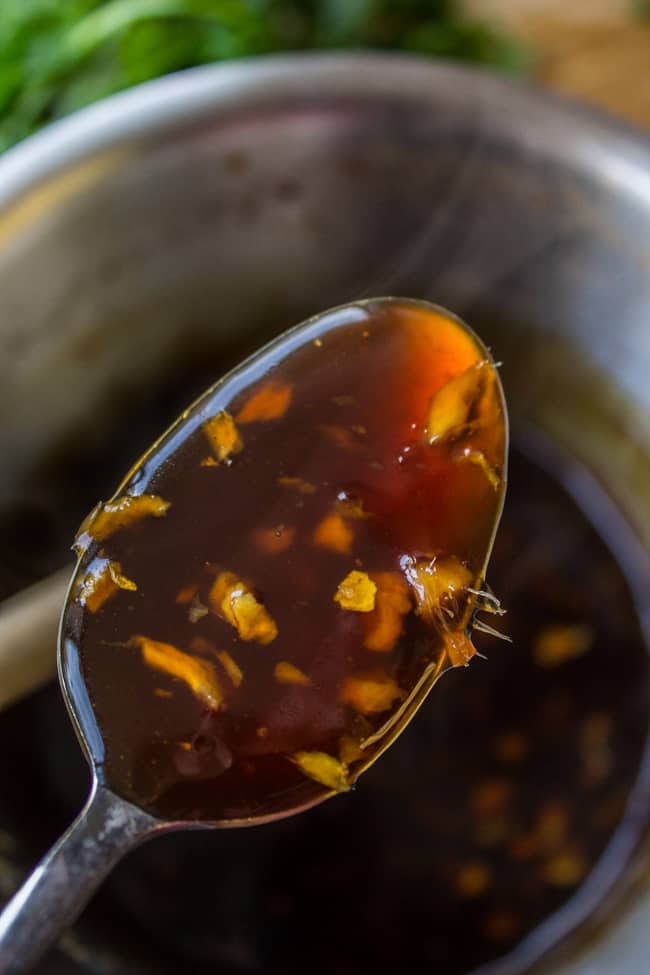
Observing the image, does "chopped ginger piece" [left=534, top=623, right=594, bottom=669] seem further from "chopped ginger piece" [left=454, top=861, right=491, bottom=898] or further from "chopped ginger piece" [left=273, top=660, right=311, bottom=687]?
"chopped ginger piece" [left=273, top=660, right=311, bottom=687]

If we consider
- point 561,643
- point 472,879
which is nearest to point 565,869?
point 472,879

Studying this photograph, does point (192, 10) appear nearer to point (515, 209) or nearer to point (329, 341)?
point (515, 209)

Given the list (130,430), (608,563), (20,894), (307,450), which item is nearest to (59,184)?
(130,430)

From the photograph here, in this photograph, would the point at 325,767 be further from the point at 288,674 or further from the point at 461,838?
the point at 461,838

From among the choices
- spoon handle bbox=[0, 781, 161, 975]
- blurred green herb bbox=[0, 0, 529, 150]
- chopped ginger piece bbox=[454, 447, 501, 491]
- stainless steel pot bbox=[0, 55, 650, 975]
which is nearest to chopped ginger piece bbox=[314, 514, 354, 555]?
chopped ginger piece bbox=[454, 447, 501, 491]

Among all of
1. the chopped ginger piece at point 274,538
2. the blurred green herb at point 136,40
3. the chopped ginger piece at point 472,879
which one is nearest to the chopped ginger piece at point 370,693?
the chopped ginger piece at point 274,538

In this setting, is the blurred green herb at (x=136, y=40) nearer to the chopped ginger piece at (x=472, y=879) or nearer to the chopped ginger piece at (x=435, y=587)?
the chopped ginger piece at (x=435, y=587)
